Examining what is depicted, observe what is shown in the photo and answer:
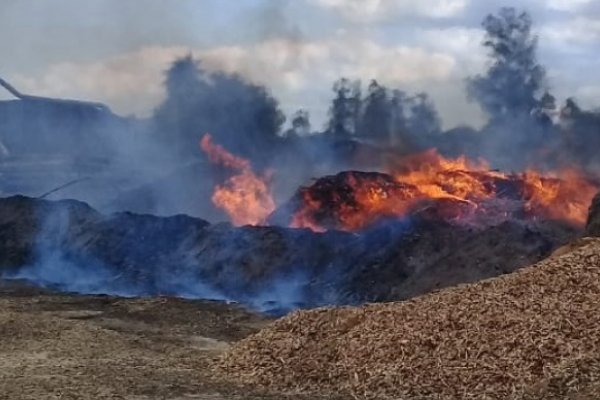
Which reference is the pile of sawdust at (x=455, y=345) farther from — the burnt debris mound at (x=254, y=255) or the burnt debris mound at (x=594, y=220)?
the burnt debris mound at (x=254, y=255)

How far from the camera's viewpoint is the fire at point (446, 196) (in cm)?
3092

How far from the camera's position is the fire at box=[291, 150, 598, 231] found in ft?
101

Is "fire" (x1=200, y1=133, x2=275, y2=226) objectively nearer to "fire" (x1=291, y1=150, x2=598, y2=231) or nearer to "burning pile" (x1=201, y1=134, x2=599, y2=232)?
"burning pile" (x1=201, y1=134, x2=599, y2=232)

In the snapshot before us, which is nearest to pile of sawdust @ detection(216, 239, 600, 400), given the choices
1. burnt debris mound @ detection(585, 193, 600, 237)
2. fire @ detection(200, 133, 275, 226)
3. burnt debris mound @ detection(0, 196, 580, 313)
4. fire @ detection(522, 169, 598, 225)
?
burnt debris mound @ detection(585, 193, 600, 237)

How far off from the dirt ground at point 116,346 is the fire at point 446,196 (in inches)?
425

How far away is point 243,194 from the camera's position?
1629 inches

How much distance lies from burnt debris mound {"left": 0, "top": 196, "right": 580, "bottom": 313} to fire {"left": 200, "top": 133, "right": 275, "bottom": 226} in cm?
590

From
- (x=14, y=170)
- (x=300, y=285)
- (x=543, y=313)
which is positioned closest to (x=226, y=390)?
(x=543, y=313)

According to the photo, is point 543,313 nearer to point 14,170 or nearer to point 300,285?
point 300,285

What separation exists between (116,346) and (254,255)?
49.4 ft

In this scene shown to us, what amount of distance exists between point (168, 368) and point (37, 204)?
2517cm

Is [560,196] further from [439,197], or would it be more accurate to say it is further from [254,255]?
[254,255]

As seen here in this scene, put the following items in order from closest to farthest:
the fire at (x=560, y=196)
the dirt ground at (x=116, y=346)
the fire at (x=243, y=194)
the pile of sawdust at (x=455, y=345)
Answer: the pile of sawdust at (x=455, y=345)
the dirt ground at (x=116, y=346)
the fire at (x=560, y=196)
the fire at (x=243, y=194)

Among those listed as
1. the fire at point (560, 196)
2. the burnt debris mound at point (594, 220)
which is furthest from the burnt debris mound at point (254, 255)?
the fire at point (560, 196)
